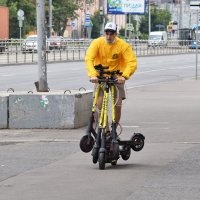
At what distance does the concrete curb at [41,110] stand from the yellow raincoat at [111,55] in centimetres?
419

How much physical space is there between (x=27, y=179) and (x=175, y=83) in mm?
22290

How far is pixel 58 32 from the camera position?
10462 cm

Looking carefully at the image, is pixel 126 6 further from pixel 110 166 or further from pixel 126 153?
pixel 110 166

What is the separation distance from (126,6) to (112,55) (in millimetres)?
86318

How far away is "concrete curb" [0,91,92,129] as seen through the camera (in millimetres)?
15250

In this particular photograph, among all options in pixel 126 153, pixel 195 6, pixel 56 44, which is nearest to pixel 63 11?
pixel 56 44

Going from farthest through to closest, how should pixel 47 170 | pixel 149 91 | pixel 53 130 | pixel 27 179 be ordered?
pixel 149 91 → pixel 53 130 → pixel 47 170 → pixel 27 179

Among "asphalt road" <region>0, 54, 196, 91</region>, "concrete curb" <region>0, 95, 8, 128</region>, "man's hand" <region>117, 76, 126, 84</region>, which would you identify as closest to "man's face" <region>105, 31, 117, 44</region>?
"man's hand" <region>117, 76, 126, 84</region>

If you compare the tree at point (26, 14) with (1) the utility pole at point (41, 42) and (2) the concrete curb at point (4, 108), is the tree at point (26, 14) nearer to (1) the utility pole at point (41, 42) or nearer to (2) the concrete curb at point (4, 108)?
(1) the utility pole at point (41, 42)

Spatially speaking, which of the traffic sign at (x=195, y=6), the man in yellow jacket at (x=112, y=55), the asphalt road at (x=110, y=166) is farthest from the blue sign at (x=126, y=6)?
the man in yellow jacket at (x=112, y=55)

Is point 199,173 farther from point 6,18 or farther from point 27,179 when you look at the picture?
point 6,18

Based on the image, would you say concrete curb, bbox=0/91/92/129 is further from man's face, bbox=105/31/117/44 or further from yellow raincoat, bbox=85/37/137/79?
man's face, bbox=105/31/117/44

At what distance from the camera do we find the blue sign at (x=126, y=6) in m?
95.6

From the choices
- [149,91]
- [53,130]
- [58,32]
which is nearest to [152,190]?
[53,130]
